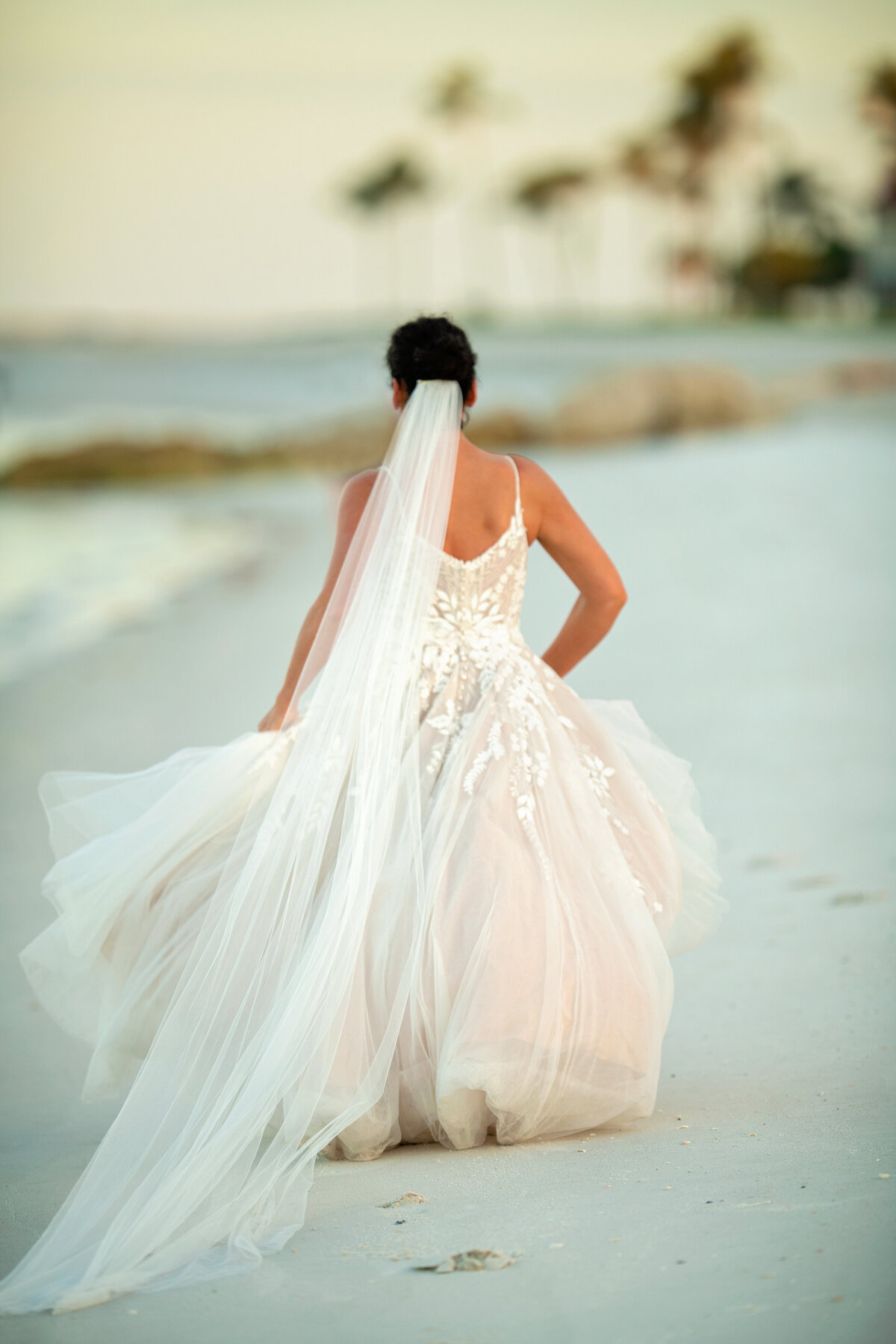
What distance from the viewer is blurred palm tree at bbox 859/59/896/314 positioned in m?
12.1

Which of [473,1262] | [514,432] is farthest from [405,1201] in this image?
[514,432]

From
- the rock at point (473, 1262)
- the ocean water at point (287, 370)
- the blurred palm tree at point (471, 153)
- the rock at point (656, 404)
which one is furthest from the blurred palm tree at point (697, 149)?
the rock at point (473, 1262)

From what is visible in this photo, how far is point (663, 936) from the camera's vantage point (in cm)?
254

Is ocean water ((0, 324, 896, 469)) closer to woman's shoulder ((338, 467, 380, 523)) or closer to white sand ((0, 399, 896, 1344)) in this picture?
white sand ((0, 399, 896, 1344))

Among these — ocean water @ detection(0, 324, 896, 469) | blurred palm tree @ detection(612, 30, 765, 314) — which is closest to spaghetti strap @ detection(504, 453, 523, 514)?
ocean water @ detection(0, 324, 896, 469)

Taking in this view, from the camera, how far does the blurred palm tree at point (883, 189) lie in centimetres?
1206

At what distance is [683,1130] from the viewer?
7.73 feet

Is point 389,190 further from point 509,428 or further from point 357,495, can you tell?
point 357,495

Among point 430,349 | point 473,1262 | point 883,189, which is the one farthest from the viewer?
point 883,189

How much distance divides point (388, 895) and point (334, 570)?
610 mm

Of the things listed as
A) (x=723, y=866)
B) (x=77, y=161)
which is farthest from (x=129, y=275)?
(x=723, y=866)

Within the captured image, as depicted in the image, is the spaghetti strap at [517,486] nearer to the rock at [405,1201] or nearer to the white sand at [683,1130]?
the white sand at [683,1130]

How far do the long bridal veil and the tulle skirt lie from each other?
1.6 inches

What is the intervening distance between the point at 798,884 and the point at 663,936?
1671mm
